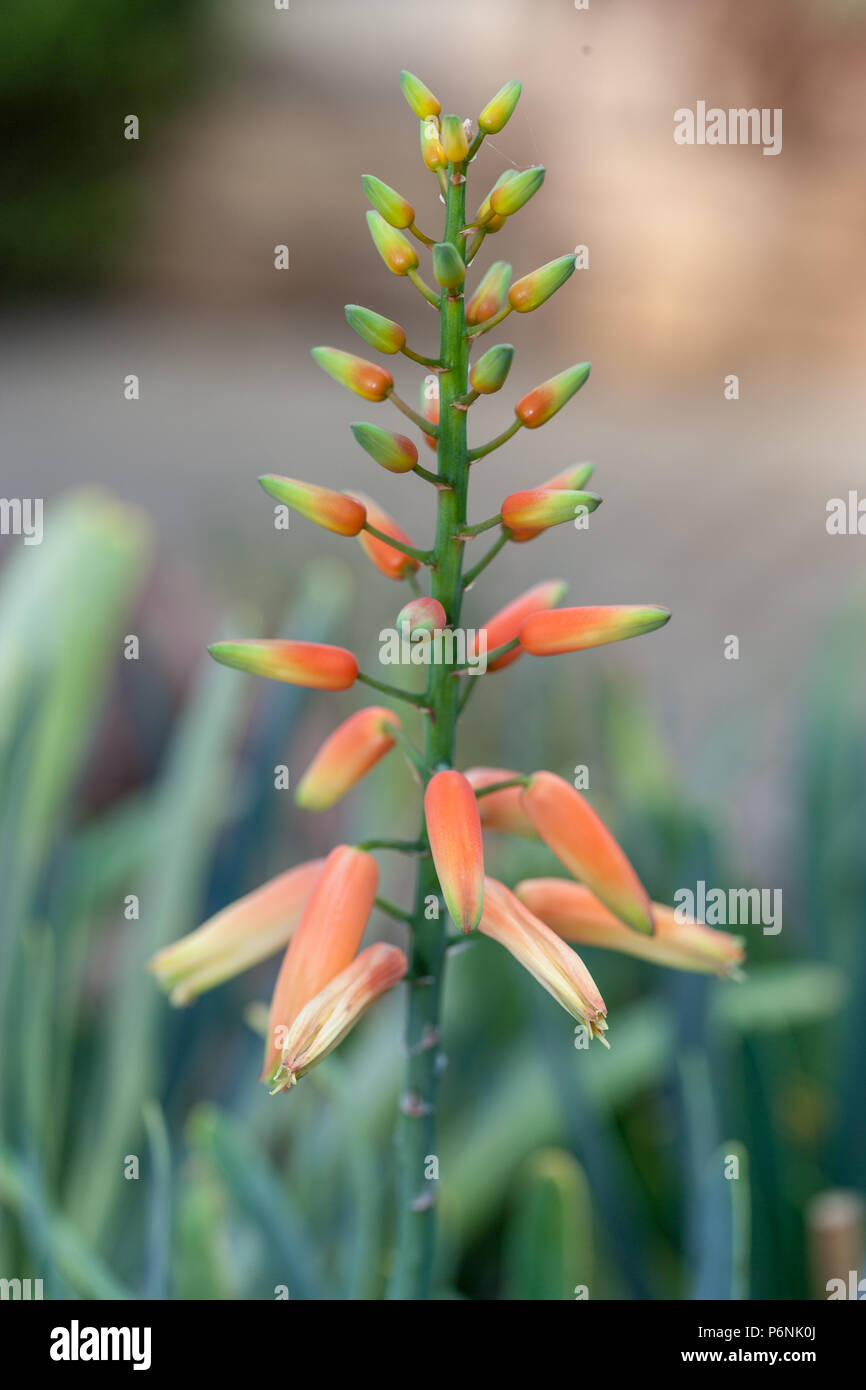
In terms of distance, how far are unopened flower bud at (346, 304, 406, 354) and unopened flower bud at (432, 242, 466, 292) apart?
3 cm

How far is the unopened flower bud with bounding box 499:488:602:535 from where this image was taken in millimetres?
406

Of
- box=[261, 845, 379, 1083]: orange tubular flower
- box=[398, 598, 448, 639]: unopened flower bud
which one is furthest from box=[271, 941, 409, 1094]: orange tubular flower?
box=[398, 598, 448, 639]: unopened flower bud

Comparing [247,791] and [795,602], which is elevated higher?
[795,602]

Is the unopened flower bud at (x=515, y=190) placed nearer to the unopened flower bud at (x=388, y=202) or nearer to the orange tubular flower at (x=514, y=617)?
the unopened flower bud at (x=388, y=202)

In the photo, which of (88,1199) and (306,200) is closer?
(88,1199)

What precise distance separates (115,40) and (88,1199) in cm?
281

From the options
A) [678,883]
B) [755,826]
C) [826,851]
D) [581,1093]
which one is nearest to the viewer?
[581,1093]

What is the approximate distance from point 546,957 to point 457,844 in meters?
0.05

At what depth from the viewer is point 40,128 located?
9.80 ft

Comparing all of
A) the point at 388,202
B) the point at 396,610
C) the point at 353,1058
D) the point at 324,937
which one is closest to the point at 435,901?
the point at 324,937
